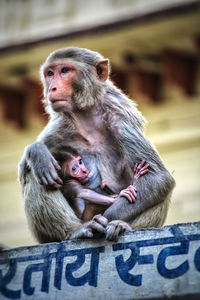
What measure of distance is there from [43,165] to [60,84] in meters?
0.69

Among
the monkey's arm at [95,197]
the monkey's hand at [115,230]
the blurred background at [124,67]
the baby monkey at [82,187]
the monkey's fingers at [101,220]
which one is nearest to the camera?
the monkey's hand at [115,230]

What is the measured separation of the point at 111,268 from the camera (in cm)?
539

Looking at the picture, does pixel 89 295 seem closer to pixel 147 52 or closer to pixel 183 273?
pixel 183 273

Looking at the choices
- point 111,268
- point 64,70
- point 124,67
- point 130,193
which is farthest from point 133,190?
point 124,67

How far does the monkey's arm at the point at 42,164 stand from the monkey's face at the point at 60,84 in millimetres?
340

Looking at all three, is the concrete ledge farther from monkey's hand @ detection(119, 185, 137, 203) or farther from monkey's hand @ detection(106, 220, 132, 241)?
monkey's hand @ detection(119, 185, 137, 203)

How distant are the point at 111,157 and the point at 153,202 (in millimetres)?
612

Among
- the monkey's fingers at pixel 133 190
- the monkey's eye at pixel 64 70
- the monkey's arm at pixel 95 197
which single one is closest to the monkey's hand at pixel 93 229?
the monkey's fingers at pixel 133 190

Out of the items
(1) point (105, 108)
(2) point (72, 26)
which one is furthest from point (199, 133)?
(1) point (105, 108)

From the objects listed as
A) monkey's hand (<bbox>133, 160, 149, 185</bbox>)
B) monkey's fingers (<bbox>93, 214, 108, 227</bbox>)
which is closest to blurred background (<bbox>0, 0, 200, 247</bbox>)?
monkey's hand (<bbox>133, 160, 149, 185</bbox>)

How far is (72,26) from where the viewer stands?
35.3 ft

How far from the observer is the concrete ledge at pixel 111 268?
5141 millimetres

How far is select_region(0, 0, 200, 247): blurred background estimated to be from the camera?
10094mm

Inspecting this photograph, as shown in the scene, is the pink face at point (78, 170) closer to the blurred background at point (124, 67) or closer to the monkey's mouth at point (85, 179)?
the monkey's mouth at point (85, 179)
